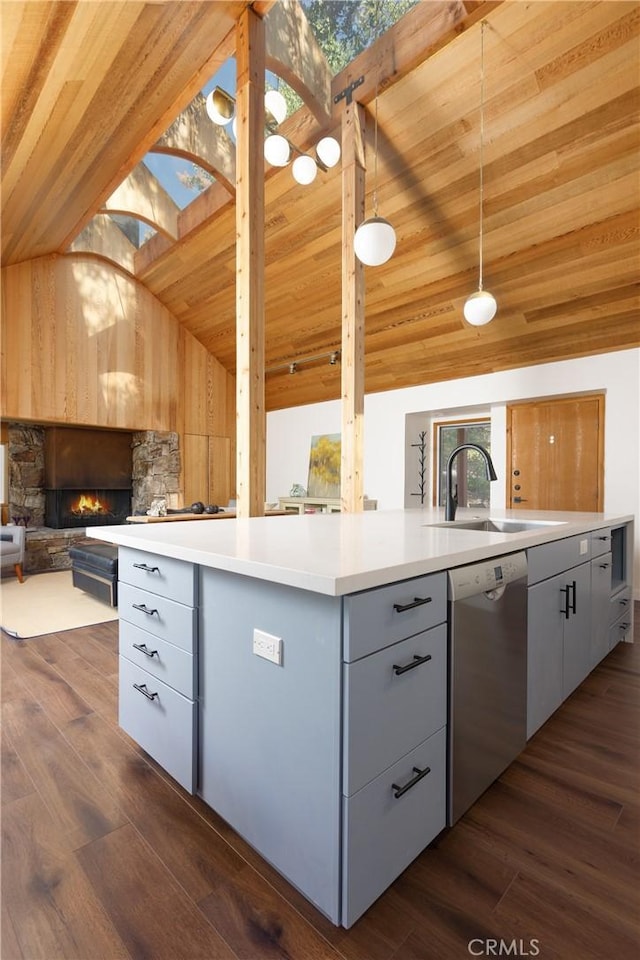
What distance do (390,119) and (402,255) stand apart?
1.12 meters

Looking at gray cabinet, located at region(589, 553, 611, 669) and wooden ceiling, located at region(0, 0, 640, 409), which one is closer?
gray cabinet, located at region(589, 553, 611, 669)

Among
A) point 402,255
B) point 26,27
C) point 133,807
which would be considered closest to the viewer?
point 133,807

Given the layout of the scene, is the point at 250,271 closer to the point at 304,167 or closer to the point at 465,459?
the point at 304,167

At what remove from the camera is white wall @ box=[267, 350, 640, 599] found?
4281mm

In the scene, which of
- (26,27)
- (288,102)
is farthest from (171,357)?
(26,27)

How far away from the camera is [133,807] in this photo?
1511 mm

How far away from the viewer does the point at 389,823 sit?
1.13 metres

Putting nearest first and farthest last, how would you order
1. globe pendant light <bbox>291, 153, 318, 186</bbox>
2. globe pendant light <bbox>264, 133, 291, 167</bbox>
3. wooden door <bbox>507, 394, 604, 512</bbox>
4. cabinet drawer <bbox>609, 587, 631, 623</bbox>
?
cabinet drawer <bbox>609, 587, 631, 623</bbox>, globe pendant light <bbox>264, 133, 291, 167</bbox>, globe pendant light <bbox>291, 153, 318, 186</bbox>, wooden door <bbox>507, 394, 604, 512</bbox>

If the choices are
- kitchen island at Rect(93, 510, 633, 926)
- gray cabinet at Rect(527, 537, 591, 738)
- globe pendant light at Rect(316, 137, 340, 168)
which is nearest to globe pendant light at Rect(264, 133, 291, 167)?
globe pendant light at Rect(316, 137, 340, 168)

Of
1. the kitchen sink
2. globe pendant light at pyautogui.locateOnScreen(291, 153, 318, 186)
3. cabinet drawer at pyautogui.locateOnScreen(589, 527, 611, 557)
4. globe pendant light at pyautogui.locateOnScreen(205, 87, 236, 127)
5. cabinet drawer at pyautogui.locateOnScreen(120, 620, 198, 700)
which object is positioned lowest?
cabinet drawer at pyautogui.locateOnScreen(120, 620, 198, 700)

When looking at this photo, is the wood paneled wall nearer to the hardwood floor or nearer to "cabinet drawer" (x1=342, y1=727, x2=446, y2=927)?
the hardwood floor

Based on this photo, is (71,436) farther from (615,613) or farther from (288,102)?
(615,613)

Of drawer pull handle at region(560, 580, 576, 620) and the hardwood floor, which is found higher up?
drawer pull handle at region(560, 580, 576, 620)

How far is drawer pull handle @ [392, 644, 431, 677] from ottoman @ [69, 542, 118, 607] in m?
3.21
